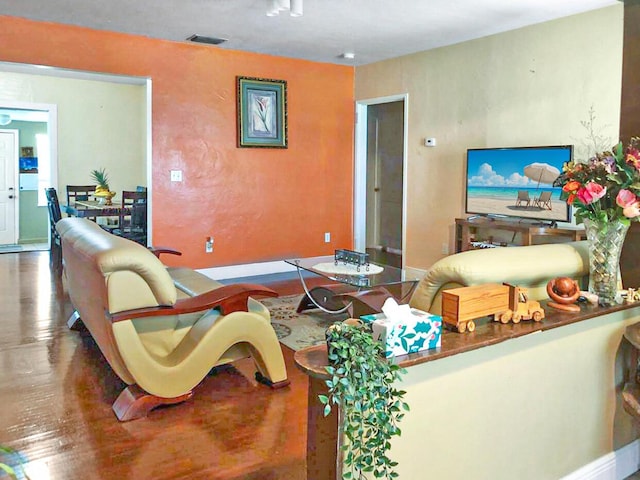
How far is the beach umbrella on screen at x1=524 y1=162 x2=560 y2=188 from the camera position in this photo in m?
4.89

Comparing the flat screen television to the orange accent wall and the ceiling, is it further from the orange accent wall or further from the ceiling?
the orange accent wall

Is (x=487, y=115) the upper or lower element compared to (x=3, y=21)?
lower


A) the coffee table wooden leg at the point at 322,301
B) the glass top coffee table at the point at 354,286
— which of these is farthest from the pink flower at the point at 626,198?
the coffee table wooden leg at the point at 322,301

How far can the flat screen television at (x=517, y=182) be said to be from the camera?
488 cm

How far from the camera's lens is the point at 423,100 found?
6.22 metres

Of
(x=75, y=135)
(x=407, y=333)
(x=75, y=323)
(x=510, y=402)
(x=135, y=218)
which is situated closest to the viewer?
(x=407, y=333)

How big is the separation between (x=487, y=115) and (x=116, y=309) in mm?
4219

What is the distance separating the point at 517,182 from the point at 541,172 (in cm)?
25

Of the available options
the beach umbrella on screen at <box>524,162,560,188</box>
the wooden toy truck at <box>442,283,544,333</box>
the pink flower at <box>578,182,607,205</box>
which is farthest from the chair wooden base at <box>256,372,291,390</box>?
the beach umbrella on screen at <box>524,162,560,188</box>

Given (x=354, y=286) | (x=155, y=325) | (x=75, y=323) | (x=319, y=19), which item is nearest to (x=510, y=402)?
(x=155, y=325)

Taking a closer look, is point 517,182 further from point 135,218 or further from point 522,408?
point 135,218

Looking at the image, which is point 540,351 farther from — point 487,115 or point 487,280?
point 487,115

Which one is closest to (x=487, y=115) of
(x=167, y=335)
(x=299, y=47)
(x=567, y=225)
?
(x=567, y=225)

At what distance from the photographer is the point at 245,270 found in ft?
21.5
